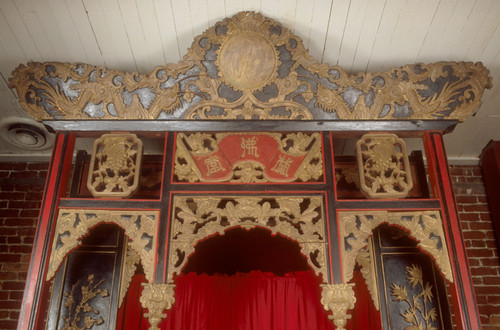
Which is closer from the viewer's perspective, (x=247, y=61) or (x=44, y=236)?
(x=44, y=236)

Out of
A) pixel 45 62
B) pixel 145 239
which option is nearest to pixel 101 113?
pixel 45 62

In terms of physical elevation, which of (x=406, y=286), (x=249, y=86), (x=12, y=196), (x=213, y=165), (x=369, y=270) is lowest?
(x=406, y=286)

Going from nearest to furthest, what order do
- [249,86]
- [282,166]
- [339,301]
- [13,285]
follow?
[339,301] < [282,166] < [249,86] < [13,285]

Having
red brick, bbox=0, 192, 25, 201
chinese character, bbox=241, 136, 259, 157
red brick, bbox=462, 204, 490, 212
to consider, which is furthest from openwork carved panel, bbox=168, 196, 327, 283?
red brick, bbox=0, 192, 25, 201

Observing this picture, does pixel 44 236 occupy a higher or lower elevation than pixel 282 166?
lower

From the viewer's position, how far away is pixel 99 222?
2750 millimetres

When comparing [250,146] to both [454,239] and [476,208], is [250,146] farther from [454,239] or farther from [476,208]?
[476,208]

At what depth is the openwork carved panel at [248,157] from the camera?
9.47 feet

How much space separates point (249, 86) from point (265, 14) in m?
0.51

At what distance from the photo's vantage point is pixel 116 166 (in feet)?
9.68

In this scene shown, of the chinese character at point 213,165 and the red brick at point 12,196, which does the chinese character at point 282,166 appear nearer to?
the chinese character at point 213,165

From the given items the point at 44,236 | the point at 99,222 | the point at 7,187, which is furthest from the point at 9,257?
the point at 99,222

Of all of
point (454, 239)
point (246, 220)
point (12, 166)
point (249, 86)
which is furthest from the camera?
point (12, 166)

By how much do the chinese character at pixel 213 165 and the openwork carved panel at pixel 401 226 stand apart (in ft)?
2.73
